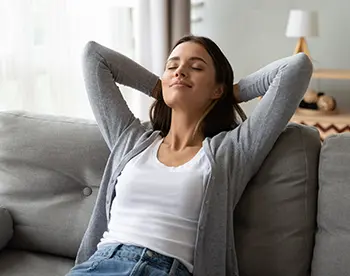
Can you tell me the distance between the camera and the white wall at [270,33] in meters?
3.91

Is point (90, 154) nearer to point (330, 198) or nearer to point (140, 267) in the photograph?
point (140, 267)

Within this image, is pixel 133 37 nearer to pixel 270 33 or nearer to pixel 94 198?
pixel 270 33

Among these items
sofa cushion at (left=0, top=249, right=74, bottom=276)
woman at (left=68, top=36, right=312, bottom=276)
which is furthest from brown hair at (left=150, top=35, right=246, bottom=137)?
sofa cushion at (left=0, top=249, right=74, bottom=276)

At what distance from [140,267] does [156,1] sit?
6.99ft

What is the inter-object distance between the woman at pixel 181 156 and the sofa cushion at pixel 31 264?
11cm

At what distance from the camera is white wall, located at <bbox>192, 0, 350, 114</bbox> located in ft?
12.8

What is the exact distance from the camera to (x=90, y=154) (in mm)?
1837

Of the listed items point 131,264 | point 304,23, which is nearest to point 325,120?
point 304,23

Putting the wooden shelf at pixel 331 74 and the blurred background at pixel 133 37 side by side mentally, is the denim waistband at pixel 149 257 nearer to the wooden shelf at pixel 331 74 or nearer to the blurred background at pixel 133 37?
the blurred background at pixel 133 37

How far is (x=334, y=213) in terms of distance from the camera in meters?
1.53

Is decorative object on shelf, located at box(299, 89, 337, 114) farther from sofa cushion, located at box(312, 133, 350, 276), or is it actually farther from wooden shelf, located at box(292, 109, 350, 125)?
sofa cushion, located at box(312, 133, 350, 276)

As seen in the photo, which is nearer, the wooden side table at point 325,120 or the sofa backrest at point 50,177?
the sofa backrest at point 50,177

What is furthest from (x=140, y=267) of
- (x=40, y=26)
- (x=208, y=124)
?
(x=40, y=26)

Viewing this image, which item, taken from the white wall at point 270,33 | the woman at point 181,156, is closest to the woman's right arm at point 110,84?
the woman at point 181,156
